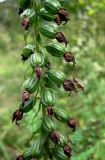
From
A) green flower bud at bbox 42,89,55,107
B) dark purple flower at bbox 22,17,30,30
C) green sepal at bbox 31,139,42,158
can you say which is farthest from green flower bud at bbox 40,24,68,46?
green sepal at bbox 31,139,42,158

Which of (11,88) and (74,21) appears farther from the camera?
(74,21)

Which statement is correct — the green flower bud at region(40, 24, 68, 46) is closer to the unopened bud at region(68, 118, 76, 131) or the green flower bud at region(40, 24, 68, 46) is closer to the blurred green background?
the unopened bud at region(68, 118, 76, 131)

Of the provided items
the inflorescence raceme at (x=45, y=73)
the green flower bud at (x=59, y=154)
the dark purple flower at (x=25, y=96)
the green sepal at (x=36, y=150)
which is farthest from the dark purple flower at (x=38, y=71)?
the green flower bud at (x=59, y=154)

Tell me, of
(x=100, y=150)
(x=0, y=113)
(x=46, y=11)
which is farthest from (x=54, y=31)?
(x=0, y=113)

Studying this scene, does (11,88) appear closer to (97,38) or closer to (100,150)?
(97,38)

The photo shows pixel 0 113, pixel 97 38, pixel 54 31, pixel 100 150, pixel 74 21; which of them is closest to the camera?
pixel 54 31
